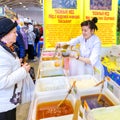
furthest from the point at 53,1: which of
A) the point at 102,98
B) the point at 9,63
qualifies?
the point at 102,98

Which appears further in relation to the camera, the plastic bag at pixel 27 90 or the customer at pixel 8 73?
the plastic bag at pixel 27 90

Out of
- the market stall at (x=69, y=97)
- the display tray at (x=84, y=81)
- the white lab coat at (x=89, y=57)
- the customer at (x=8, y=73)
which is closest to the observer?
the market stall at (x=69, y=97)

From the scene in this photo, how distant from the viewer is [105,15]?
3.27 metres

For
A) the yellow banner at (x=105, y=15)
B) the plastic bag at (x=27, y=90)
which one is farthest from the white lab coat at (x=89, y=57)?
the yellow banner at (x=105, y=15)

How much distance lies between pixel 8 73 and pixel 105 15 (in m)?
2.44

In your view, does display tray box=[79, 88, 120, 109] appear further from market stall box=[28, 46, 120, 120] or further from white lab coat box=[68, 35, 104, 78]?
white lab coat box=[68, 35, 104, 78]

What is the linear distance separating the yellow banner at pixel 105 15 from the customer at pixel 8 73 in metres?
2.07

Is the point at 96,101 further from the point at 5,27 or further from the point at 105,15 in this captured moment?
the point at 105,15

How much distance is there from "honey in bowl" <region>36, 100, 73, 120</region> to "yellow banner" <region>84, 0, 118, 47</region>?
222 cm

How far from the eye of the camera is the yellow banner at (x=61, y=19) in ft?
10.1

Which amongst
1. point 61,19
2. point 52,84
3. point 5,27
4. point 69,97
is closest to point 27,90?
point 52,84

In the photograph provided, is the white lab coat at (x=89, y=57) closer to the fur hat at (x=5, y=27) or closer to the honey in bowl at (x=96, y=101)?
the honey in bowl at (x=96, y=101)

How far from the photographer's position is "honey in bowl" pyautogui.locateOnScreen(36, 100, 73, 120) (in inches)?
48.8

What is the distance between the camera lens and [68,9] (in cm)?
313
